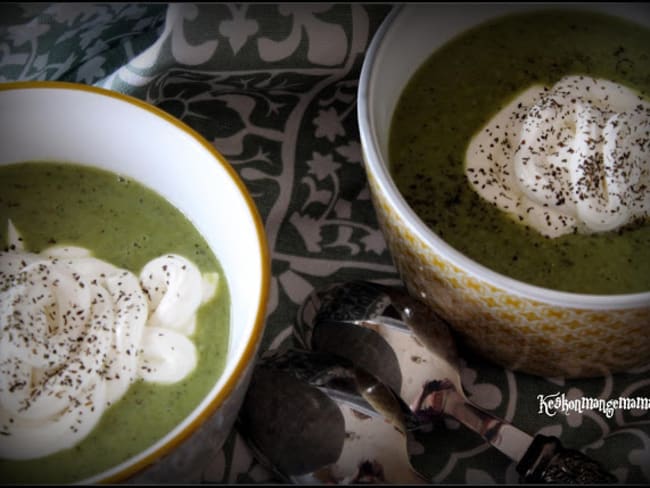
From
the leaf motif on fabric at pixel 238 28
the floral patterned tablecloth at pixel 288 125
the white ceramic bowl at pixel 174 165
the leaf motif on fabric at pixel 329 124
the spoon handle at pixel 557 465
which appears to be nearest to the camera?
the white ceramic bowl at pixel 174 165

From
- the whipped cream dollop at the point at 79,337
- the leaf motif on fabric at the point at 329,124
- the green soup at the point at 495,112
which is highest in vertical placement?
the green soup at the point at 495,112

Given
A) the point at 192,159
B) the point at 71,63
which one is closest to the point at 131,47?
the point at 71,63

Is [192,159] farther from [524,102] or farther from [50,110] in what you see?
[524,102]

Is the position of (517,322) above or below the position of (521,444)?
above

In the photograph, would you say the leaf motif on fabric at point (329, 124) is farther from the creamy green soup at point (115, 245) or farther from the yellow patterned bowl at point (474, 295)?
the creamy green soup at point (115, 245)

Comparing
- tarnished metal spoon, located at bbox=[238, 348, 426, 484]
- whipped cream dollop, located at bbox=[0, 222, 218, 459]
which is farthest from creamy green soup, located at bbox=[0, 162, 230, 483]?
tarnished metal spoon, located at bbox=[238, 348, 426, 484]

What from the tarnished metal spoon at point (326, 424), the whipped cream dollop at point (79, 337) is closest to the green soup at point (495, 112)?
the tarnished metal spoon at point (326, 424)

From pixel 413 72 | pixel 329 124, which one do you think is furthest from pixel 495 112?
pixel 329 124

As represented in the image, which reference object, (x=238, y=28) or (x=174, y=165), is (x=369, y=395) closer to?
(x=174, y=165)
